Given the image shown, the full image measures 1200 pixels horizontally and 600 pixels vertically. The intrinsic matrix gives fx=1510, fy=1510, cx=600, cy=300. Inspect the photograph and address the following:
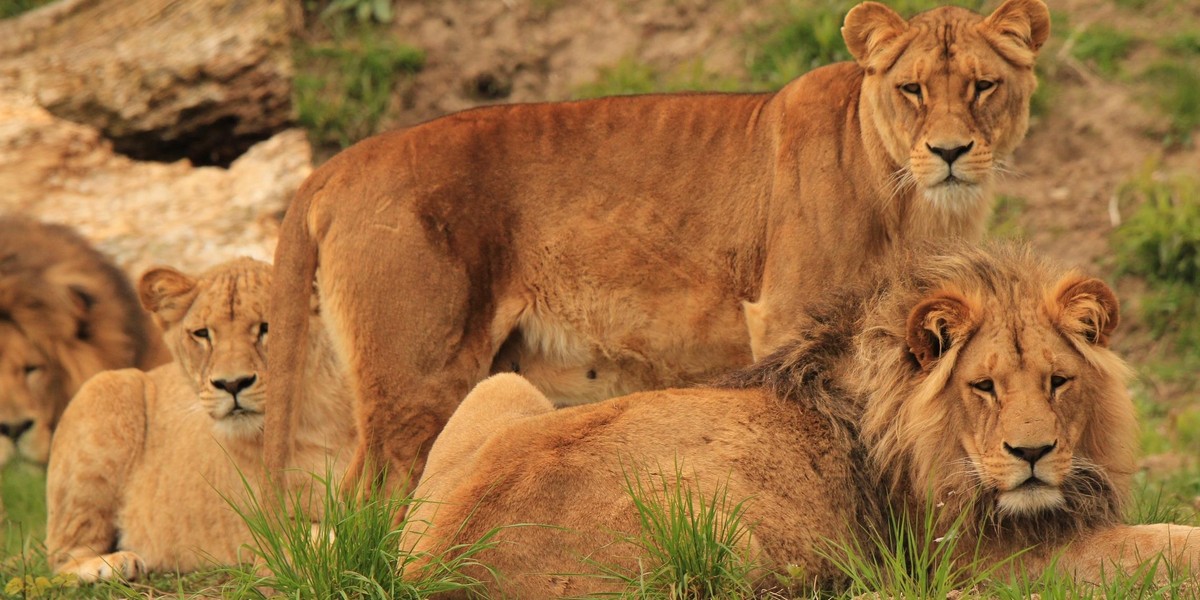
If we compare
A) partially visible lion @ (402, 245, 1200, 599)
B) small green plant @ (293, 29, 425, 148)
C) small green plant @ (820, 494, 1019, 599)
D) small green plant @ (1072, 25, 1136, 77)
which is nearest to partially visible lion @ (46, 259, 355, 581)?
partially visible lion @ (402, 245, 1200, 599)

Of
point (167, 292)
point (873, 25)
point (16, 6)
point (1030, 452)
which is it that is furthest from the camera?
point (16, 6)

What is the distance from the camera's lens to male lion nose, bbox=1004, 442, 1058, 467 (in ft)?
13.0

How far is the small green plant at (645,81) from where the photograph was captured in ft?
29.3

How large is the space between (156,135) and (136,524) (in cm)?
362

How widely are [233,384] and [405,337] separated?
75cm

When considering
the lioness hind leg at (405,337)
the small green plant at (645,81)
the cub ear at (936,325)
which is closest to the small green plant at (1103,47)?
the small green plant at (645,81)

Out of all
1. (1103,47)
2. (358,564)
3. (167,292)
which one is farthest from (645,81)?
(358,564)

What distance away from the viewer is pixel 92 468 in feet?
20.2

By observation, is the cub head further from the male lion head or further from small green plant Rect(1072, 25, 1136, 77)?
small green plant Rect(1072, 25, 1136, 77)

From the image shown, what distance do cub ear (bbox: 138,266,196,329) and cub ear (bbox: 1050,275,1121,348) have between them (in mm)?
3312

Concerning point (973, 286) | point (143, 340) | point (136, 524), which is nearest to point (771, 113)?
point (973, 286)

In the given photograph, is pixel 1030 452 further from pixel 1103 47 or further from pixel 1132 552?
pixel 1103 47

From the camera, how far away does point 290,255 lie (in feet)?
18.0

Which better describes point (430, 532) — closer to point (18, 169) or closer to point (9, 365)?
point (9, 365)
